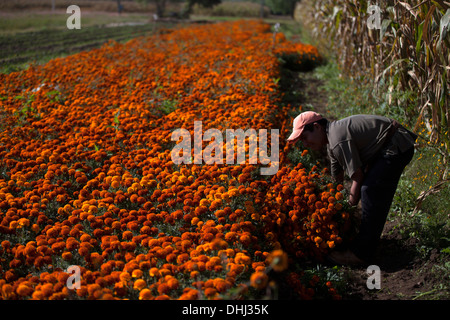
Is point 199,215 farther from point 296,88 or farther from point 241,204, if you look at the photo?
point 296,88

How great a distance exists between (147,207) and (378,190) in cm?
187

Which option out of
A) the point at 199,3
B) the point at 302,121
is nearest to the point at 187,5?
the point at 199,3

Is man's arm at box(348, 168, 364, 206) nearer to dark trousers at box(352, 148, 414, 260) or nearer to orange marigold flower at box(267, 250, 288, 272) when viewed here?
dark trousers at box(352, 148, 414, 260)

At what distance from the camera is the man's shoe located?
339 cm

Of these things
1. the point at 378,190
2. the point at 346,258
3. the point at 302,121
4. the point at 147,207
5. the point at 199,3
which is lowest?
the point at 346,258

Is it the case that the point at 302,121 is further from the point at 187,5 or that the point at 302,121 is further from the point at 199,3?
the point at 199,3

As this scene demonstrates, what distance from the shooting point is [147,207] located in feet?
10.8

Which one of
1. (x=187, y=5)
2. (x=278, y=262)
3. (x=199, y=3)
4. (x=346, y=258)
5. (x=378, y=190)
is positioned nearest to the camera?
(x=278, y=262)

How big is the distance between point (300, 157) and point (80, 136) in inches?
102

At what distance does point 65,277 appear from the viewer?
95.0 inches

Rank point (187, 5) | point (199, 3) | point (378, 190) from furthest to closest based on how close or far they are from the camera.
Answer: point (199, 3), point (187, 5), point (378, 190)

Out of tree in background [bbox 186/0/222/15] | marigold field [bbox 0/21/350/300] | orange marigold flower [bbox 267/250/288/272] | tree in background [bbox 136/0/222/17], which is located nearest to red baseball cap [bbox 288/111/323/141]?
marigold field [bbox 0/21/350/300]

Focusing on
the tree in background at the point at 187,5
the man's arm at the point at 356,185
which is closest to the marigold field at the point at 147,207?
the man's arm at the point at 356,185

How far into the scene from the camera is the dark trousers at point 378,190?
3143mm
